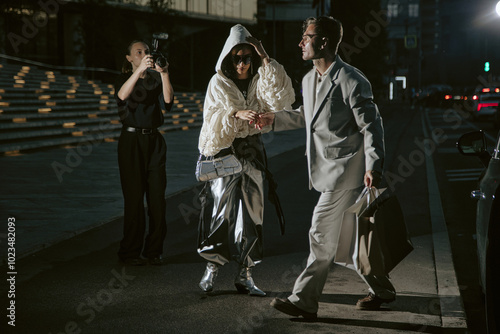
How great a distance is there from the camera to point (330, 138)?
14.3 ft

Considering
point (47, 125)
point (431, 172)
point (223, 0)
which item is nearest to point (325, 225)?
point (431, 172)

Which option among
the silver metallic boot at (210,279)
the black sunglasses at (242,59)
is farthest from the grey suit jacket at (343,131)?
the silver metallic boot at (210,279)

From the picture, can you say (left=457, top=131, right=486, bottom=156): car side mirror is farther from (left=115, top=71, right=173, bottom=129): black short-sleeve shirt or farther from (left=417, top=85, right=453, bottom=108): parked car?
(left=417, top=85, right=453, bottom=108): parked car

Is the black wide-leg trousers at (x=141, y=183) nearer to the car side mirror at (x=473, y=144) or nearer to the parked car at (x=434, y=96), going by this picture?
the car side mirror at (x=473, y=144)

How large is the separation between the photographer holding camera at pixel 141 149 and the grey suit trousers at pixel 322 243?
1.89 metres

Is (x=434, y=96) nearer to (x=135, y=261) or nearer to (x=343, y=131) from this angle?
(x=135, y=261)

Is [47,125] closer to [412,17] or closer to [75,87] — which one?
[75,87]

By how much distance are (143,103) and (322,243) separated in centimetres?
222

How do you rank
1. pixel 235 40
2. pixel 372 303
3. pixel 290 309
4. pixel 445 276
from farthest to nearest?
pixel 445 276 < pixel 235 40 < pixel 372 303 < pixel 290 309

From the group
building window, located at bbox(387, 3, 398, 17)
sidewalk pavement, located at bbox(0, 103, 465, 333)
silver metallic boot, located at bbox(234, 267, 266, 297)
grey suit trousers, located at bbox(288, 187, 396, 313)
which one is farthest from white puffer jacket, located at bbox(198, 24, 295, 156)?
building window, located at bbox(387, 3, 398, 17)

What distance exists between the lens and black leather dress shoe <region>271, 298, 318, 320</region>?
14.6 feet

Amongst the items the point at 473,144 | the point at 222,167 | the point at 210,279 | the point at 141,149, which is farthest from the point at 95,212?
the point at 473,144

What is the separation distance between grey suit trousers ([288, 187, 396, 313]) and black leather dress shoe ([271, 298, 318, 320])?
0.10ft

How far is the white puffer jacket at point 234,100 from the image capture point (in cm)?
482
